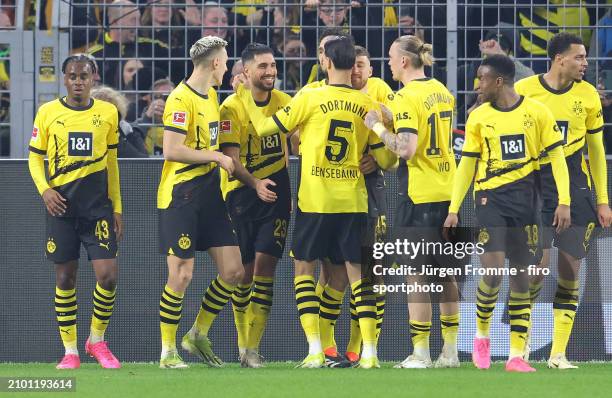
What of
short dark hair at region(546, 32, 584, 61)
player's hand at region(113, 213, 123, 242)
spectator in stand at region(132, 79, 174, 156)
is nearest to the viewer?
short dark hair at region(546, 32, 584, 61)

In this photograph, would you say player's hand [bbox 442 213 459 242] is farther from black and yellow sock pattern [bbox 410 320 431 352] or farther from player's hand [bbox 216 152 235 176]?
player's hand [bbox 216 152 235 176]

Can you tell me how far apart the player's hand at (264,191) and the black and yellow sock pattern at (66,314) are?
150 cm

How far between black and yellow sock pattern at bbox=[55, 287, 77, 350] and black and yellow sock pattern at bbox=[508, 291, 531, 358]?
9.81 feet

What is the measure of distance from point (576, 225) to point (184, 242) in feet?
8.34

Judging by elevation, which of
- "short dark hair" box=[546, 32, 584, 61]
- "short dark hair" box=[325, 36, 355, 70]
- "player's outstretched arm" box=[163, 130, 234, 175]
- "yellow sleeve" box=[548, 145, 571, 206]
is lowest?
"yellow sleeve" box=[548, 145, 571, 206]

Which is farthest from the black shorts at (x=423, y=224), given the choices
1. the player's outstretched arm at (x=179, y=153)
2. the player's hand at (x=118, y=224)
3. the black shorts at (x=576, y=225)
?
the player's hand at (x=118, y=224)

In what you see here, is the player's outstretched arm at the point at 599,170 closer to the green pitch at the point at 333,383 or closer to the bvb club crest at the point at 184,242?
the green pitch at the point at 333,383

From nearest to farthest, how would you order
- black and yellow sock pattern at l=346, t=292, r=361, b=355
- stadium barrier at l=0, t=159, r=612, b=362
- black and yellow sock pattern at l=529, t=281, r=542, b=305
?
1. black and yellow sock pattern at l=529, t=281, r=542, b=305
2. black and yellow sock pattern at l=346, t=292, r=361, b=355
3. stadium barrier at l=0, t=159, r=612, b=362

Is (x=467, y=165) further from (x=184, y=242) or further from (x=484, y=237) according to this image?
(x=184, y=242)

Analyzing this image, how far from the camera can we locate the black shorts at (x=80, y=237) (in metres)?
10.3

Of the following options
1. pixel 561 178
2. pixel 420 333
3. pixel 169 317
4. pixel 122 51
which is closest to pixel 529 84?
pixel 561 178

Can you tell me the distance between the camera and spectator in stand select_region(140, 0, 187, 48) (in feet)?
38.9

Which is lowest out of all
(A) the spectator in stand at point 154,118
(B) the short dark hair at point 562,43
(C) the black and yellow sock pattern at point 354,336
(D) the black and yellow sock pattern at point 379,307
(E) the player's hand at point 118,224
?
(C) the black and yellow sock pattern at point 354,336

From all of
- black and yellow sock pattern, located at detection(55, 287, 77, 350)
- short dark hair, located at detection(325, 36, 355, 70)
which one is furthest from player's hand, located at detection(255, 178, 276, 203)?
black and yellow sock pattern, located at detection(55, 287, 77, 350)
